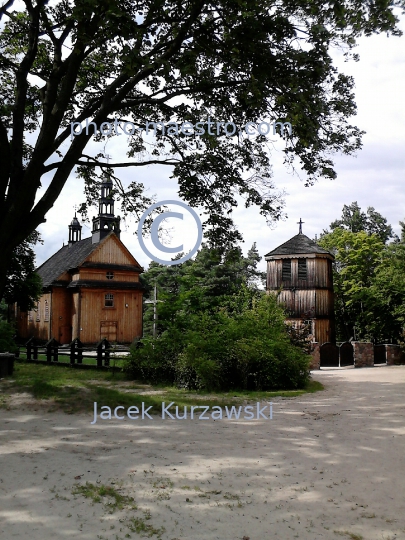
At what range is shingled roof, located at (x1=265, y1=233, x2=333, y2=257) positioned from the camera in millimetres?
35750

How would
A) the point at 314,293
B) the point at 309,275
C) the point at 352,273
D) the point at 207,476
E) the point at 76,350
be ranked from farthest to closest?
the point at 352,273
the point at 309,275
the point at 314,293
the point at 76,350
the point at 207,476

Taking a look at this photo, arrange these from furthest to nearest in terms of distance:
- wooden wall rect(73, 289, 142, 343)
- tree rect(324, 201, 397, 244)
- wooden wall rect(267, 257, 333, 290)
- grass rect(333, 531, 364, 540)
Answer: tree rect(324, 201, 397, 244)
wooden wall rect(73, 289, 142, 343)
wooden wall rect(267, 257, 333, 290)
grass rect(333, 531, 364, 540)

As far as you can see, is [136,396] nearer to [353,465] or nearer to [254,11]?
[353,465]

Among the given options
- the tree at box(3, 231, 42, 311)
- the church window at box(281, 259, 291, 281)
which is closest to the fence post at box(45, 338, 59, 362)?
the tree at box(3, 231, 42, 311)

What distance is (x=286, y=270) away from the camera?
36.3 metres

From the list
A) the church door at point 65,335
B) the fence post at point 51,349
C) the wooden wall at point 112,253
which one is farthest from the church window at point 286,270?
the fence post at point 51,349

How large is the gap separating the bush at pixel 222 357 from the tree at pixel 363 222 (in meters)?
53.0

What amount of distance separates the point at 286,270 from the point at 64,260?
757 inches

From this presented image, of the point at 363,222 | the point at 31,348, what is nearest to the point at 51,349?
the point at 31,348

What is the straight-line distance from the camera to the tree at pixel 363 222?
65.1 meters

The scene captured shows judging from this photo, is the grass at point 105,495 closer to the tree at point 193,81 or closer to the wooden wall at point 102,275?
the tree at point 193,81

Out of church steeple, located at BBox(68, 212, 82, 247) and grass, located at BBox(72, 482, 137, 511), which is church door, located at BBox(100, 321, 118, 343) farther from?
grass, located at BBox(72, 482, 137, 511)

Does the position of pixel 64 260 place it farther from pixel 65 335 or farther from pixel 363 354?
pixel 363 354

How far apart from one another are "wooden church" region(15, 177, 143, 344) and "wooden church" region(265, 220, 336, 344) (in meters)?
11.1
